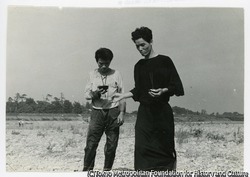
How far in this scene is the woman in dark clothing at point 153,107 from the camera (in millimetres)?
3096

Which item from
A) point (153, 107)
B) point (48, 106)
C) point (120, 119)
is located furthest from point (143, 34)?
point (48, 106)

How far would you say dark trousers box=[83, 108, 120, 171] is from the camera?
10.6 feet

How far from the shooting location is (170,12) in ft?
11.0

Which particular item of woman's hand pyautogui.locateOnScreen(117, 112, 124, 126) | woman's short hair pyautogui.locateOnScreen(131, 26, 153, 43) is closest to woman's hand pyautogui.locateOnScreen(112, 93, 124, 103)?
woman's hand pyautogui.locateOnScreen(117, 112, 124, 126)

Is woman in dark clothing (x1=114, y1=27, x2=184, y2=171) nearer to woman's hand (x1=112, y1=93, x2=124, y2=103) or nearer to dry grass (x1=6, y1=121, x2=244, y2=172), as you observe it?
woman's hand (x1=112, y1=93, x2=124, y2=103)

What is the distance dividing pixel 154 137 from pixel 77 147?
0.77 meters

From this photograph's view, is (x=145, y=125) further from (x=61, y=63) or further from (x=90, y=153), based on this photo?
(x=61, y=63)

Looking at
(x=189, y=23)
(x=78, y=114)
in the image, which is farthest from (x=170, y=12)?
(x=78, y=114)

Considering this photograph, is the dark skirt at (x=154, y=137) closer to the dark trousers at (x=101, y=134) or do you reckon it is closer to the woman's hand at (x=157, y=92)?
the woman's hand at (x=157, y=92)

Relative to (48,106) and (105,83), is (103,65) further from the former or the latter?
(48,106)

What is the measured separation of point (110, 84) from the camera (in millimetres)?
3232

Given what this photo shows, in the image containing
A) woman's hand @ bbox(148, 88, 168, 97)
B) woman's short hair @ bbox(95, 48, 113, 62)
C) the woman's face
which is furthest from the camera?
Result: woman's short hair @ bbox(95, 48, 113, 62)

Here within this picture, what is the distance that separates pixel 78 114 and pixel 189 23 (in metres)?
1.43

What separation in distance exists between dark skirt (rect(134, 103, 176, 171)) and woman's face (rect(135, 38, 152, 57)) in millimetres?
505
